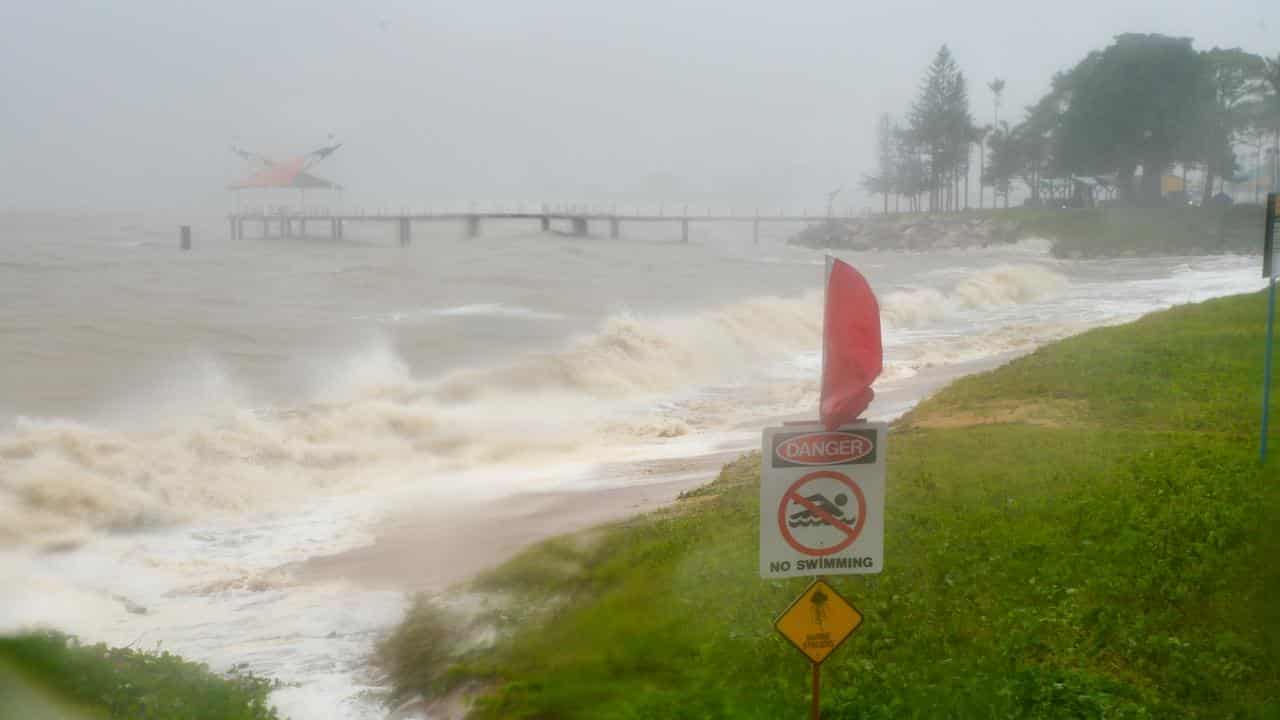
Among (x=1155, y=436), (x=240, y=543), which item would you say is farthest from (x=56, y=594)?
(x=1155, y=436)

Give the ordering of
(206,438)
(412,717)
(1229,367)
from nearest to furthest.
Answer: (412,717)
(1229,367)
(206,438)

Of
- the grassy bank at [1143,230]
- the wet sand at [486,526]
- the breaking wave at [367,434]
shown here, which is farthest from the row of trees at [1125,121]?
the wet sand at [486,526]

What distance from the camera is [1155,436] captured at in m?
11.0

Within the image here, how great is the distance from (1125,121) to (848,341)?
59.1m

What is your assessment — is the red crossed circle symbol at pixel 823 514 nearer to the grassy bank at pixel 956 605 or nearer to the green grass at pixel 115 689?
the grassy bank at pixel 956 605

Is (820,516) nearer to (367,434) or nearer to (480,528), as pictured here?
(480,528)

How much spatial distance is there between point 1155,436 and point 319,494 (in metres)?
10.2

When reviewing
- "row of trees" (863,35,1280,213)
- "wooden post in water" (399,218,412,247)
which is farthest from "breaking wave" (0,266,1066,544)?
"wooden post in water" (399,218,412,247)

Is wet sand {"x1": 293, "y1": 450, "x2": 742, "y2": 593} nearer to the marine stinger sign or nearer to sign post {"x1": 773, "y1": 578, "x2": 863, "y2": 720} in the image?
sign post {"x1": 773, "y1": 578, "x2": 863, "y2": 720}

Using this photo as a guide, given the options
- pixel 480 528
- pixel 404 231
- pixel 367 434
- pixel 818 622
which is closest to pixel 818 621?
pixel 818 622

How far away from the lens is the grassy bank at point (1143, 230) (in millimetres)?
54688

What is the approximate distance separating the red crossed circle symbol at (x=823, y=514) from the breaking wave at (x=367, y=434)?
10628 mm

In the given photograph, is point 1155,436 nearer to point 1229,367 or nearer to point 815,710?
point 1229,367

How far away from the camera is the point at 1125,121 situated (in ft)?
191
